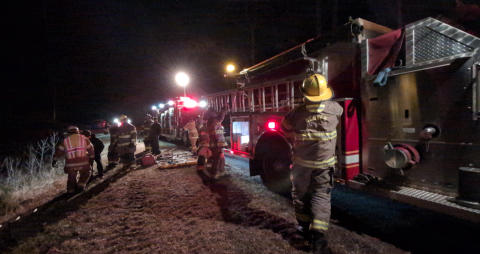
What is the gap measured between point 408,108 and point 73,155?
18.8 ft

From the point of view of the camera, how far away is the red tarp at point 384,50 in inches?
114

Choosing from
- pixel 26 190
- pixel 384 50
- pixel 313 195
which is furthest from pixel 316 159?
pixel 26 190

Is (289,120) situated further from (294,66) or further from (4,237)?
(4,237)

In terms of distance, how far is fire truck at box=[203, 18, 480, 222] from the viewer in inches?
89.0

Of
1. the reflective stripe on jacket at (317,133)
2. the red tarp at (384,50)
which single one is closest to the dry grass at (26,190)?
the reflective stripe on jacket at (317,133)

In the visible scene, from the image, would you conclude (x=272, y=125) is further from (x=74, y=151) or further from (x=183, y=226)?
(x=74, y=151)

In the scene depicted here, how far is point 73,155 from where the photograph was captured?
5.11 meters

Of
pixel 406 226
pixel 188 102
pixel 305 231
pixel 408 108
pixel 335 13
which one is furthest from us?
pixel 335 13

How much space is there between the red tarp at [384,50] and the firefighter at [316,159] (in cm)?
70

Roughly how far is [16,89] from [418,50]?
4014 centimetres

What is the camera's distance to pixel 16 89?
30.5 metres

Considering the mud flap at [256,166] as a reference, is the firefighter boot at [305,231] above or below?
below

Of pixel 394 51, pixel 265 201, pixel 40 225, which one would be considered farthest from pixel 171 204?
pixel 394 51

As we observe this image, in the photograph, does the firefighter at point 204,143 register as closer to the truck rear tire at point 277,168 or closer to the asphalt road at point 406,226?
the truck rear tire at point 277,168
